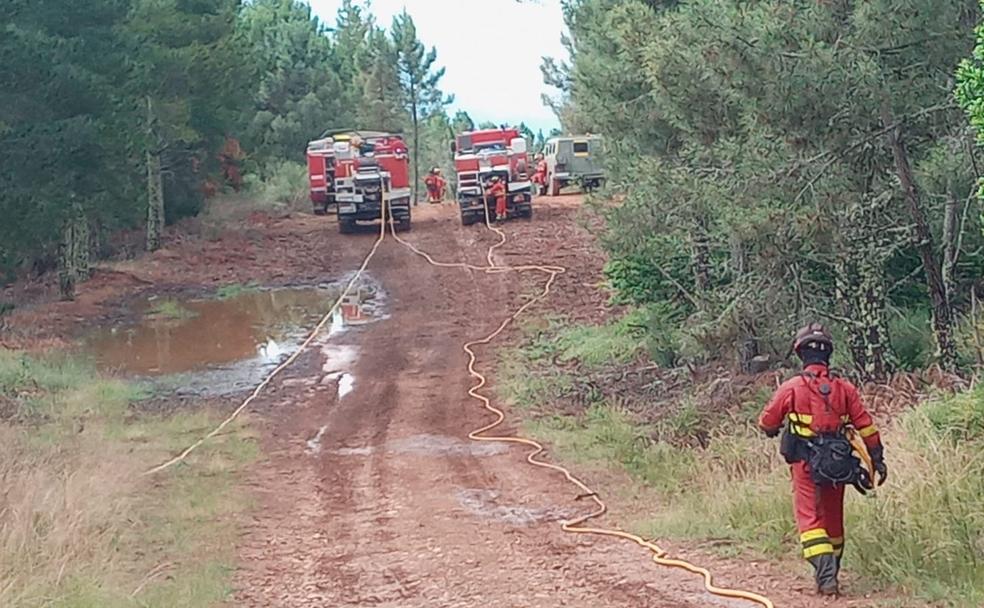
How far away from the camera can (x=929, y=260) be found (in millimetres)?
10602

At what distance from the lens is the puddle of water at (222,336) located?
1844cm

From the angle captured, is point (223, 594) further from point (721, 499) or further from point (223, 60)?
point (223, 60)

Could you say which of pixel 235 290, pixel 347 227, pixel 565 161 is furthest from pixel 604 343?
pixel 565 161

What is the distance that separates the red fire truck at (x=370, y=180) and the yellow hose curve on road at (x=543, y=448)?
14.9 ft

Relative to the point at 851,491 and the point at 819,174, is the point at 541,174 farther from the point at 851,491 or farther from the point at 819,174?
the point at 851,491

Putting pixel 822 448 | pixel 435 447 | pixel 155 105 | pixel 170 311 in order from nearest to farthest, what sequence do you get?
pixel 822 448, pixel 435 447, pixel 170 311, pixel 155 105

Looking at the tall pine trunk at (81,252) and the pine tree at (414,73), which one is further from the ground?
the pine tree at (414,73)

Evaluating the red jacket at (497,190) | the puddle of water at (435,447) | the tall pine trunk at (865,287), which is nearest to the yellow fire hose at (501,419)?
the puddle of water at (435,447)

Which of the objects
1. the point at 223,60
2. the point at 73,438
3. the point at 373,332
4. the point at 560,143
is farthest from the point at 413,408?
the point at 560,143

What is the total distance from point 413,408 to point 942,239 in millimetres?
6863

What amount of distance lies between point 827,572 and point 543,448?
246 inches

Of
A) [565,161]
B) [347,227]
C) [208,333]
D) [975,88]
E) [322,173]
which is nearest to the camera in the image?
[975,88]

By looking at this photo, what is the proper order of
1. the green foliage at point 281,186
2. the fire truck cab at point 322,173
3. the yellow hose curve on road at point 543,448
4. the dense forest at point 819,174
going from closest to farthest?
the yellow hose curve on road at point 543,448
the dense forest at point 819,174
the fire truck cab at point 322,173
the green foliage at point 281,186

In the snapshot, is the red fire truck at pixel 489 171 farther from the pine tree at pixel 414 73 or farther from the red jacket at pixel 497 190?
the pine tree at pixel 414 73
